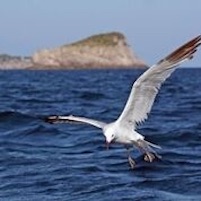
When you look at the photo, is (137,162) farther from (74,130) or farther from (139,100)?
(74,130)

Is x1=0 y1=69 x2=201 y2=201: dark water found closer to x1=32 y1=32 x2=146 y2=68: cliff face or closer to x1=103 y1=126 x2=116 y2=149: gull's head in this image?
x1=103 y1=126 x2=116 y2=149: gull's head

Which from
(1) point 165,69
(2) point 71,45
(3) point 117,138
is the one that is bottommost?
(2) point 71,45

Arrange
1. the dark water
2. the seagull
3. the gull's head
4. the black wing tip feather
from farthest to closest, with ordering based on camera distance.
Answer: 1. the dark water
2. the gull's head
3. the seagull
4. the black wing tip feather

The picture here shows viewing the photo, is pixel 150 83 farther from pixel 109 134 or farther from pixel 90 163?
pixel 90 163

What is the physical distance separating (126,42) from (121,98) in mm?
145465

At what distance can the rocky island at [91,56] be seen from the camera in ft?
599

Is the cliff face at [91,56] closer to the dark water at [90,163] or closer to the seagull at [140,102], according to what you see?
the dark water at [90,163]

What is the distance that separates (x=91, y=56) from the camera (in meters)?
187

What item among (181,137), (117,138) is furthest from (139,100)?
(181,137)

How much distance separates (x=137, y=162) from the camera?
59.3 ft

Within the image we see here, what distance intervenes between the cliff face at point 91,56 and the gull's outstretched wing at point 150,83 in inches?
6582

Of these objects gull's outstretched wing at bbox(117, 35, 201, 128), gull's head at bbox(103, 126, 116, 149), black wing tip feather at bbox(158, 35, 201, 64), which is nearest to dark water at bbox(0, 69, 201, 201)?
gull's head at bbox(103, 126, 116, 149)

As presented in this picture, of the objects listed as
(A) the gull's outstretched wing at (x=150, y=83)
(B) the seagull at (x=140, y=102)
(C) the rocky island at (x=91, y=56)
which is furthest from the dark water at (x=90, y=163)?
(C) the rocky island at (x=91, y=56)

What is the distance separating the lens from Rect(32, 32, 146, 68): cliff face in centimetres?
18262
